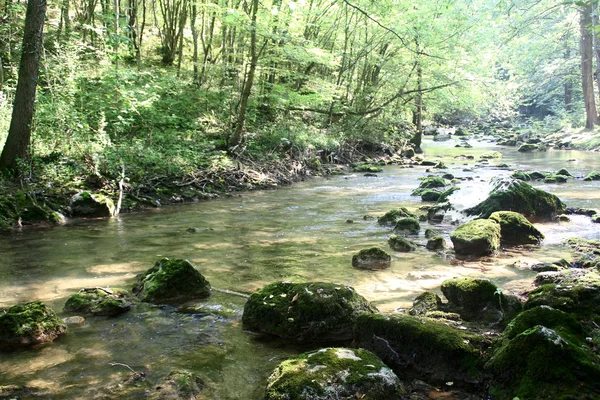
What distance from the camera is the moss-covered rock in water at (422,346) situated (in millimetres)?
3723

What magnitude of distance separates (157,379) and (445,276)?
442 cm

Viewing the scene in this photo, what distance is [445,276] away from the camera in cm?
667

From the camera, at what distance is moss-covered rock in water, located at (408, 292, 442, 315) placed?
5082 mm

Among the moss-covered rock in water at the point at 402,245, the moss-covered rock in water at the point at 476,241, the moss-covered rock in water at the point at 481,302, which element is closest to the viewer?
the moss-covered rock in water at the point at 481,302

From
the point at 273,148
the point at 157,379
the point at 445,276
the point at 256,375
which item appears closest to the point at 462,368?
the point at 256,375

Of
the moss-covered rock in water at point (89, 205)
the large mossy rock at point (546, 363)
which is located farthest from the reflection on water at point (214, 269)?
the large mossy rock at point (546, 363)

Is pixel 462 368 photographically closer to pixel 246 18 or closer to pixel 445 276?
pixel 445 276

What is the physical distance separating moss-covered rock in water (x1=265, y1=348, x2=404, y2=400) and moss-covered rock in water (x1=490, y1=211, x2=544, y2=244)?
616 cm

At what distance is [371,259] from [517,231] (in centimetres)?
338

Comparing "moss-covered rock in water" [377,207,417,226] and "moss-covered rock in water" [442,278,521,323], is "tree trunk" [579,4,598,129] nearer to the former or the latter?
"moss-covered rock in water" [377,207,417,226]

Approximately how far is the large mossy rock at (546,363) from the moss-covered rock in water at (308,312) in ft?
4.90

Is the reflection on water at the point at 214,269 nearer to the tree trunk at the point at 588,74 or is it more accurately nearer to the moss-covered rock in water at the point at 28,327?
the moss-covered rock in water at the point at 28,327

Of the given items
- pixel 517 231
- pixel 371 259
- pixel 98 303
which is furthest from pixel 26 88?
pixel 517 231

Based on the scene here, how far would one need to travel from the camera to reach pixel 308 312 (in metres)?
4.69
